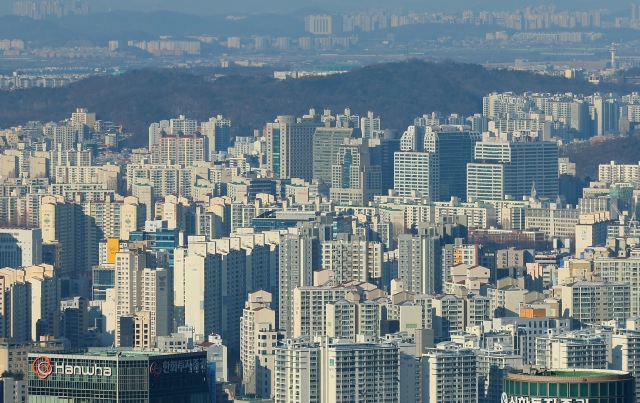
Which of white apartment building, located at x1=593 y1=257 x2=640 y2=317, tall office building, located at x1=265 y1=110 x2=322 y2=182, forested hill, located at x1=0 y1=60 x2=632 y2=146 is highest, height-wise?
forested hill, located at x1=0 y1=60 x2=632 y2=146

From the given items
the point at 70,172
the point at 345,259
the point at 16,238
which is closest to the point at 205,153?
the point at 70,172

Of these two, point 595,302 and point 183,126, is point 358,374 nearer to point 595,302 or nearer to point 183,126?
point 595,302

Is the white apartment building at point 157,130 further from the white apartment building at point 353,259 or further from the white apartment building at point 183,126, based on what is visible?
the white apartment building at point 353,259

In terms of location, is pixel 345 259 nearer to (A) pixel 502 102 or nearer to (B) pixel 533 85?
(A) pixel 502 102

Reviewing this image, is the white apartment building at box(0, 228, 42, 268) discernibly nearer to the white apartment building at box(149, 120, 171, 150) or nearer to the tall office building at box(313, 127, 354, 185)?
the tall office building at box(313, 127, 354, 185)

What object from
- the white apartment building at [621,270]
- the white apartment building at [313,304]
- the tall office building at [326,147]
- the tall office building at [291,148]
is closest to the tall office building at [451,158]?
the tall office building at [326,147]

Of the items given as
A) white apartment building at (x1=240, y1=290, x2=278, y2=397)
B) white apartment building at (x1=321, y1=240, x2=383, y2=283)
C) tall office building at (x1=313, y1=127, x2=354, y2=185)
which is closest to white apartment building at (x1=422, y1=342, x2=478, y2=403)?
white apartment building at (x1=240, y1=290, x2=278, y2=397)
